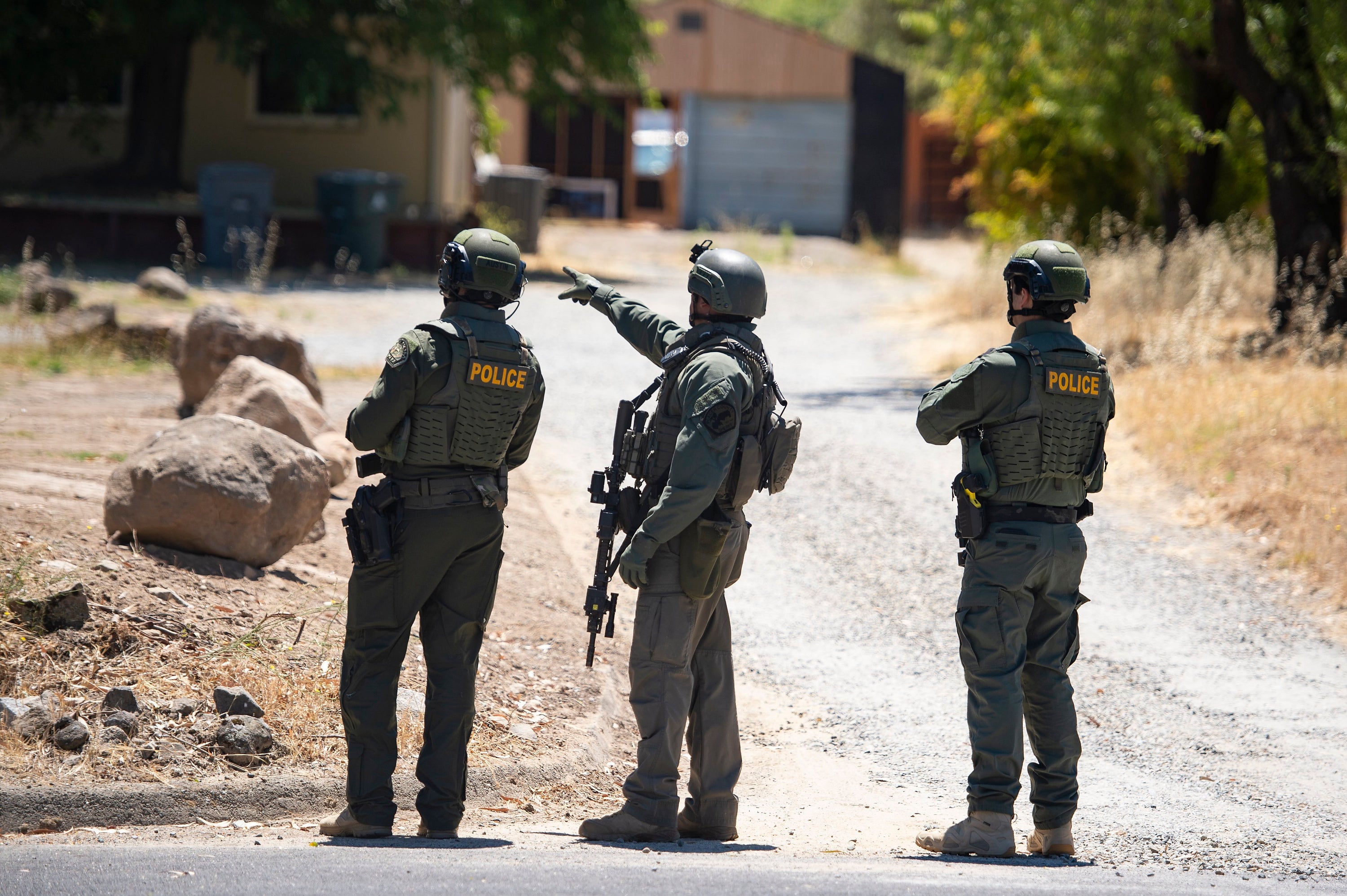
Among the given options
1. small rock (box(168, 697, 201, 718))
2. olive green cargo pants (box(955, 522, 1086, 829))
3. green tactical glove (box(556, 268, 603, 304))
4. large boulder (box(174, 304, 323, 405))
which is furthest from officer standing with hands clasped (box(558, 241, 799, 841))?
large boulder (box(174, 304, 323, 405))

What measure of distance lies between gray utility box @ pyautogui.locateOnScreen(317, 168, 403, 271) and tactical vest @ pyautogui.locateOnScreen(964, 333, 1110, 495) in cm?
1434

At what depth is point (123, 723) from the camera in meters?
4.39

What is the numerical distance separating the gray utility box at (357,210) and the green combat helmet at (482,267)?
13.7 m

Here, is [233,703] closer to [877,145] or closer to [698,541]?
[698,541]

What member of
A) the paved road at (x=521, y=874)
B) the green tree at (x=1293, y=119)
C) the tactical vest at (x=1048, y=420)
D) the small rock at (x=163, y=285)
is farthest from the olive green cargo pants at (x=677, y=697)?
the small rock at (x=163, y=285)

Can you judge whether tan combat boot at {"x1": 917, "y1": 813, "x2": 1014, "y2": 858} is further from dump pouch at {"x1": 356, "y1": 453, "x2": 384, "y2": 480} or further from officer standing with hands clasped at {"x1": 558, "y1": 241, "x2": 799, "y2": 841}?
dump pouch at {"x1": 356, "y1": 453, "x2": 384, "y2": 480}

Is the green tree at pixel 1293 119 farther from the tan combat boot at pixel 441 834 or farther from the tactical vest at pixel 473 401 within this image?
the tan combat boot at pixel 441 834

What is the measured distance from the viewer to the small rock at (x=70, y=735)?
4.28m

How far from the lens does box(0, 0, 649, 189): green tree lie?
675 inches

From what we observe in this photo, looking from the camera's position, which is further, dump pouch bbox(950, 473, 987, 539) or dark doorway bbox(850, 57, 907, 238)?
dark doorway bbox(850, 57, 907, 238)

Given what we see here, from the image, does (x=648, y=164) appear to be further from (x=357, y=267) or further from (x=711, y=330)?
(x=711, y=330)

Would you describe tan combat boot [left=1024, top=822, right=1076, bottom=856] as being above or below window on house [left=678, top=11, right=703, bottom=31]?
below

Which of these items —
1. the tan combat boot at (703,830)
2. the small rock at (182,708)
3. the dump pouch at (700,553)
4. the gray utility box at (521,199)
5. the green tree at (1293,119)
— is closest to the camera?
the dump pouch at (700,553)

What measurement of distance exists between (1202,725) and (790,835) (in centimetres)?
218
